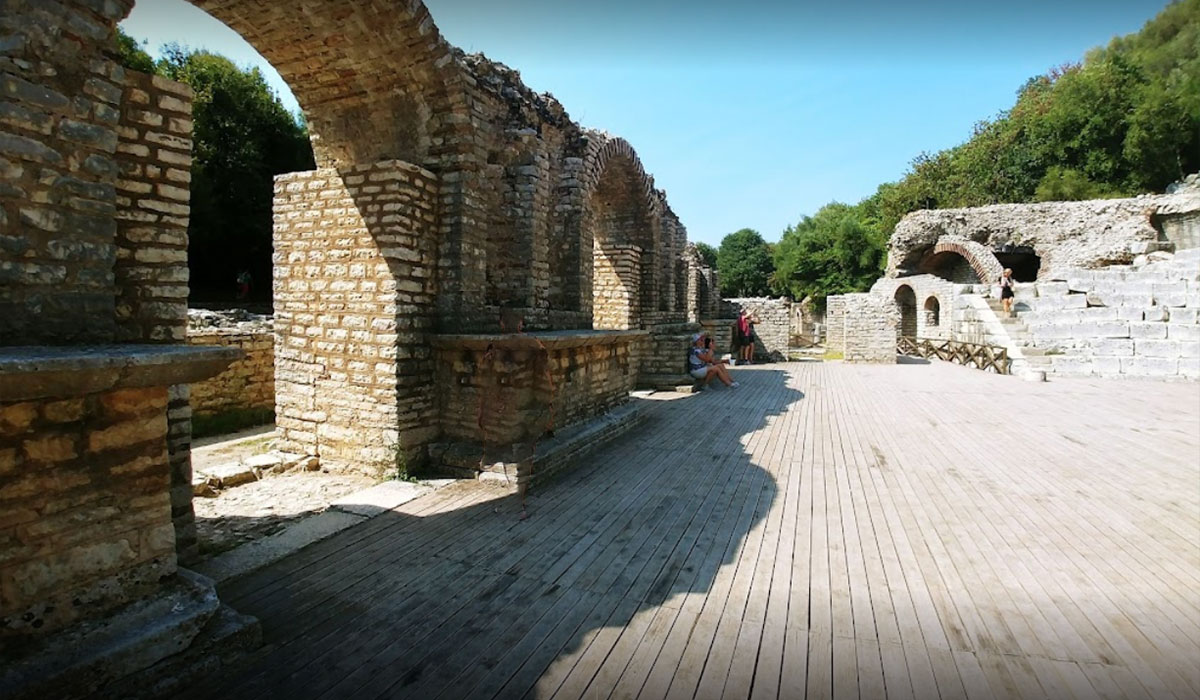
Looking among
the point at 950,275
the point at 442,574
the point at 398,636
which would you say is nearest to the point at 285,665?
the point at 398,636

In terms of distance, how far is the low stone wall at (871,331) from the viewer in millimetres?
16688

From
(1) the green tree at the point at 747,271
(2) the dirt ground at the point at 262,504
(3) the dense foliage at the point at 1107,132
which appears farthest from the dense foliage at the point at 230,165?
(1) the green tree at the point at 747,271

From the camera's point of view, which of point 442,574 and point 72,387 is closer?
point 72,387

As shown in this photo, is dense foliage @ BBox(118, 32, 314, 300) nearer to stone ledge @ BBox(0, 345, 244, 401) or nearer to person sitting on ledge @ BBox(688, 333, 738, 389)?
person sitting on ledge @ BBox(688, 333, 738, 389)

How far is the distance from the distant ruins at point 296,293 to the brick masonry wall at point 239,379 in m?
0.35

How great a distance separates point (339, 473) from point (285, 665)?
138 inches

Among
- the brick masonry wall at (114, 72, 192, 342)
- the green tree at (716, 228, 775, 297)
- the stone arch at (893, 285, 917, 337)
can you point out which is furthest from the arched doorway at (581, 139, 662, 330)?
the green tree at (716, 228, 775, 297)

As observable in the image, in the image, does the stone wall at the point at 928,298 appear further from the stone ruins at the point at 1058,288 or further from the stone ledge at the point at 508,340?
the stone ledge at the point at 508,340

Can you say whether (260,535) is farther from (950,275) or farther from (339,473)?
(950,275)

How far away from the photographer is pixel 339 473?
5.69m

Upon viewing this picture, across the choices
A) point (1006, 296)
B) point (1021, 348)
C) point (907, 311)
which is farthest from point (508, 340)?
point (907, 311)

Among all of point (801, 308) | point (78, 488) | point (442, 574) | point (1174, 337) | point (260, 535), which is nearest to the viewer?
point (78, 488)

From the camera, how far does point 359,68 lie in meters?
5.39

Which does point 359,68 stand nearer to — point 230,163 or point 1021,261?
point 230,163
